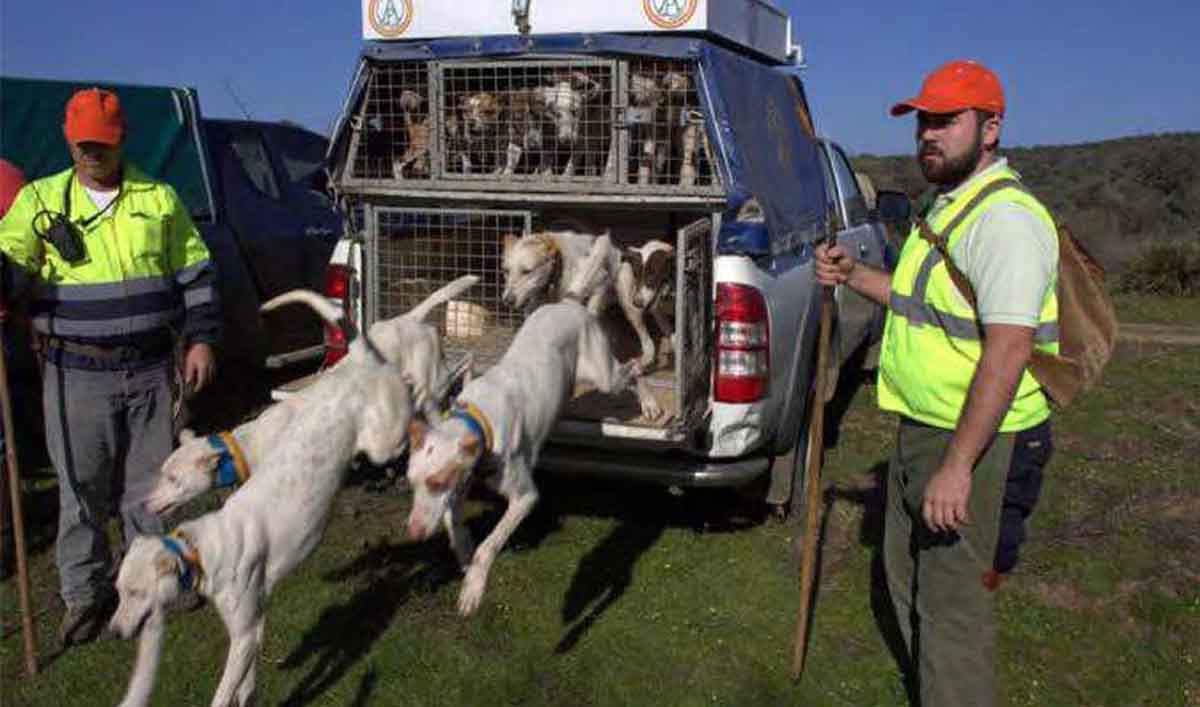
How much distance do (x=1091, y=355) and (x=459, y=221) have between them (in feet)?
13.3

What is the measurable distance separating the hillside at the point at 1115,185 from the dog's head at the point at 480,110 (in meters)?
11.8

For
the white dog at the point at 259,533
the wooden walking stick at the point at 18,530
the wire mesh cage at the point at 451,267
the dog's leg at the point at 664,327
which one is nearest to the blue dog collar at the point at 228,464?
the white dog at the point at 259,533

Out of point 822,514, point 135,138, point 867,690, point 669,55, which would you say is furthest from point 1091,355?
point 135,138

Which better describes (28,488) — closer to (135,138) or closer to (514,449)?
(135,138)

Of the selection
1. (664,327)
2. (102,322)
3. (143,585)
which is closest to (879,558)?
(664,327)

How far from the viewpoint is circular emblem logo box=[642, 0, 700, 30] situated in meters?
5.56

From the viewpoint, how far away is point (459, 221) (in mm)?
6359

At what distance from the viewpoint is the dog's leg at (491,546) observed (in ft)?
12.7

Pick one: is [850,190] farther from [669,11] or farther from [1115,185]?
[1115,185]

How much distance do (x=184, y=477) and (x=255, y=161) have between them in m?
5.80

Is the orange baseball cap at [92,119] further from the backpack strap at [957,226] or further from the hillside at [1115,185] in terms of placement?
the hillside at [1115,185]

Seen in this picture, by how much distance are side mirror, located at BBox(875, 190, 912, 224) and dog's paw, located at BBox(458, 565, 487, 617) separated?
15.7 ft

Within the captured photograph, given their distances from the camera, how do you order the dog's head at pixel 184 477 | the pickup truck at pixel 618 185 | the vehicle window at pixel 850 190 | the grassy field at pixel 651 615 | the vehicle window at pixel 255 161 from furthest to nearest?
the vehicle window at pixel 255 161 → the vehicle window at pixel 850 190 → the pickup truck at pixel 618 185 → the grassy field at pixel 651 615 → the dog's head at pixel 184 477

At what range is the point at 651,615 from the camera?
499cm
